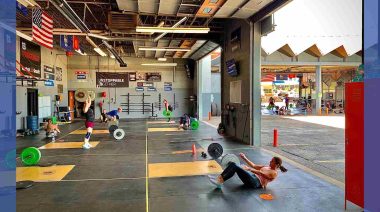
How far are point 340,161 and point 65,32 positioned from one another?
31.6ft

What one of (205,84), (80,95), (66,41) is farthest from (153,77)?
(66,41)

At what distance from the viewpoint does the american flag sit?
8.07m

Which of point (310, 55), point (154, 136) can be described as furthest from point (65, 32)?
point (310, 55)

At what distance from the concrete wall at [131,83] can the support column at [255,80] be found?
1315cm

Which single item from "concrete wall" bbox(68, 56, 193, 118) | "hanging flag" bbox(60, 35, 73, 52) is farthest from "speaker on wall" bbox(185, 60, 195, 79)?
"hanging flag" bbox(60, 35, 73, 52)

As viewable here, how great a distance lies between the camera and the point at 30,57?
47.5 ft

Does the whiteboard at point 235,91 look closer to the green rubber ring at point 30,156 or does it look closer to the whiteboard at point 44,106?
the green rubber ring at point 30,156

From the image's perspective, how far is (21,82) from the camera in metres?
13.4

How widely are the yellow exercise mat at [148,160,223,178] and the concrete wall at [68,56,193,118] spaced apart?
50.0 feet

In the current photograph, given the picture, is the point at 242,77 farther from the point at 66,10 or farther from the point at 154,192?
the point at 154,192

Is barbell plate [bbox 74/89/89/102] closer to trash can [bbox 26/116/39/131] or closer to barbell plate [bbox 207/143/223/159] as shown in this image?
trash can [bbox 26/116/39/131]

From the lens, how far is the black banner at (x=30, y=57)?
1356cm

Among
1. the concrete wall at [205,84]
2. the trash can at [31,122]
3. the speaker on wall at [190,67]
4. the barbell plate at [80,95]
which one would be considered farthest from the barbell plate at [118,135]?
the speaker on wall at [190,67]

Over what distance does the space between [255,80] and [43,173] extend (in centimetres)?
661
